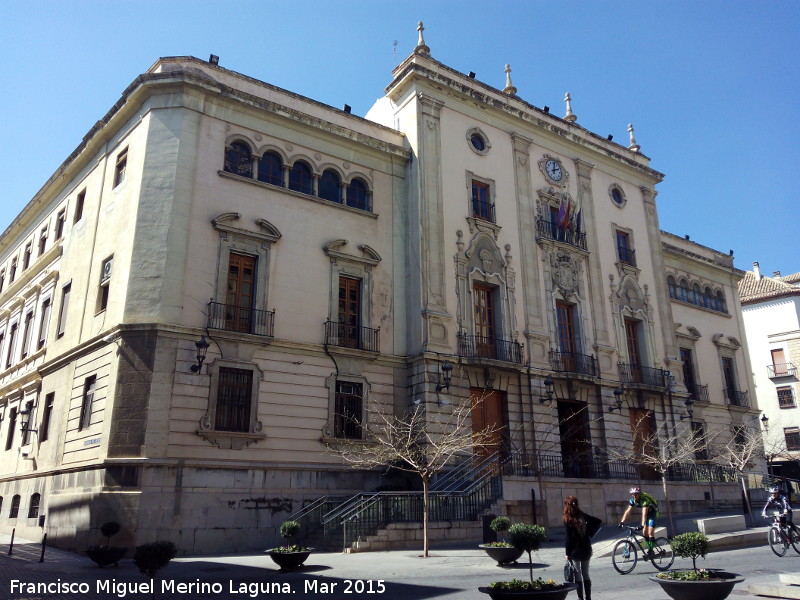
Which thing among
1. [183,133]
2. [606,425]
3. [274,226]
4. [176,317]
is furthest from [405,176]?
[606,425]

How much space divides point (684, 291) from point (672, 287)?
1.31m

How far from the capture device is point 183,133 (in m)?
21.2

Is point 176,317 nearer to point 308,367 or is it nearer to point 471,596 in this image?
point 308,367

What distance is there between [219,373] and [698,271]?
29.5 metres

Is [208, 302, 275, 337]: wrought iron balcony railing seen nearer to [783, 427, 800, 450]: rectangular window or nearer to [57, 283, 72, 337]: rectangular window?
[57, 283, 72, 337]: rectangular window

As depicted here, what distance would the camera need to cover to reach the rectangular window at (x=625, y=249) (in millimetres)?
31281

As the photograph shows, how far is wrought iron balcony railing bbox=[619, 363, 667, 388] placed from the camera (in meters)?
28.5

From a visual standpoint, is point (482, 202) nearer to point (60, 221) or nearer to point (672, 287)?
point (672, 287)

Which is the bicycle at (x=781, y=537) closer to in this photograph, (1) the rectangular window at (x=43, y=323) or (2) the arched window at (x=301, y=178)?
(2) the arched window at (x=301, y=178)

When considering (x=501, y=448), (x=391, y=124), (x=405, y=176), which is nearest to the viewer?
(x=501, y=448)

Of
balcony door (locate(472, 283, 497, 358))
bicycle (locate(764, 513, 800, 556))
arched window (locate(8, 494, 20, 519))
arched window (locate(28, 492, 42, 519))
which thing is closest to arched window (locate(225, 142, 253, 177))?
balcony door (locate(472, 283, 497, 358))

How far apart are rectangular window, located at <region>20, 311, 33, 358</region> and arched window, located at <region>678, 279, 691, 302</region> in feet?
105

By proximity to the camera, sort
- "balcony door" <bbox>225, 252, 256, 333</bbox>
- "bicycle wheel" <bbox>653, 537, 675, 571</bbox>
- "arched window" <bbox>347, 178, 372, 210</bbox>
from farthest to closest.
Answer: "arched window" <bbox>347, 178, 372, 210</bbox>
"balcony door" <bbox>225, 252, 256, 333</bbox>
"bicycle wheel" <bbox>653, 537, 675, 571</bbox>

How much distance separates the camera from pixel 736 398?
36.7 meters
